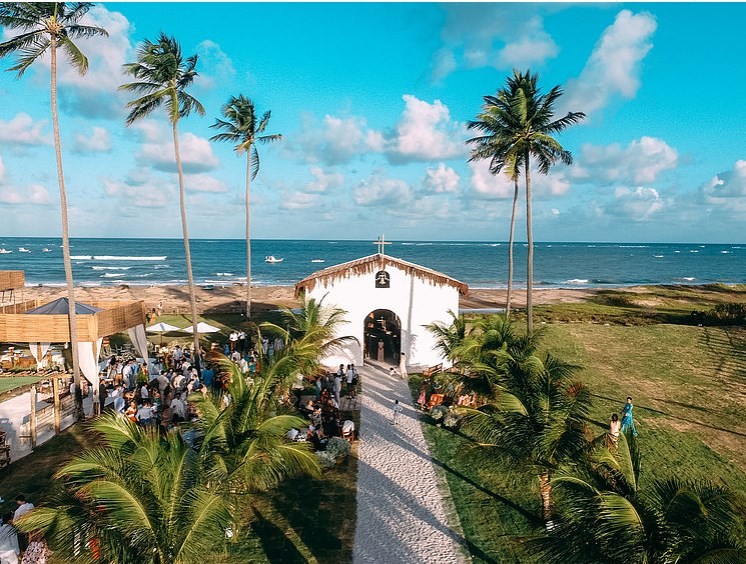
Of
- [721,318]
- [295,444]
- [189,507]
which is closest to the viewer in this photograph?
[189,507]

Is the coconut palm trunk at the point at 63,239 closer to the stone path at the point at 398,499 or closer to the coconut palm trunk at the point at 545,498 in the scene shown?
the stone path at the point at 398,499

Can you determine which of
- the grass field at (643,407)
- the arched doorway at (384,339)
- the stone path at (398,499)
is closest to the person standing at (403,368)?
the grass field at (643,407)

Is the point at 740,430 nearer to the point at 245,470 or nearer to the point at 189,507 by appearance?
the point at 245,470

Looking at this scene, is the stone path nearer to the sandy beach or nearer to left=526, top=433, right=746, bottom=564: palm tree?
left=526, top=433, right=746, bottom=564: palm tree

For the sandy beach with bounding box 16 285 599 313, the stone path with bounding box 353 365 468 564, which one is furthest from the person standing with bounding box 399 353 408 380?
the sandy beach with bounding box 16 285 599 313

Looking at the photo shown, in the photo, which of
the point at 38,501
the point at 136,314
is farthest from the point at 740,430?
the point at 136,314
